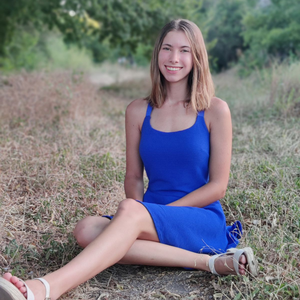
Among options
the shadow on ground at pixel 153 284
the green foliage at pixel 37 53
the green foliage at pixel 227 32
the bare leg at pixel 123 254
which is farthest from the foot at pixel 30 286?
the green foliage at pixel 37 53

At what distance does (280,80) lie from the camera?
6543 millimetres

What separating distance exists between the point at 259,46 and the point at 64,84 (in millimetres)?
7260

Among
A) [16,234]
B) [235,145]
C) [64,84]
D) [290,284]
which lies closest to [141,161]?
[16,234]

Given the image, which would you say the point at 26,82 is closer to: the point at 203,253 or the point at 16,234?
the point at 16,234

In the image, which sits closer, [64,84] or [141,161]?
[141,161]

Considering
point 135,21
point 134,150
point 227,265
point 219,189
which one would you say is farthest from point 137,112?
point 135,21

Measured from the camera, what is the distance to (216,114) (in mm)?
2477

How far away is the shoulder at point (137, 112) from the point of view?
268 centimetres

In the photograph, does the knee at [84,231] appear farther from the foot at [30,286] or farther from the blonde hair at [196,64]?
the blonde hair at [196,64]

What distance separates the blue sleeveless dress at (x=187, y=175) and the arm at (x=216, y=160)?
0.04 metres

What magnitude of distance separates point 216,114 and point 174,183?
1.54ft

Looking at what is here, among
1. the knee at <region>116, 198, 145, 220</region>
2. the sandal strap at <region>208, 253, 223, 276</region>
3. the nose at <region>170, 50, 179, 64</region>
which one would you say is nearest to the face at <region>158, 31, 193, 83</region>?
the nose at <region>170, 50, 179, 64</region>

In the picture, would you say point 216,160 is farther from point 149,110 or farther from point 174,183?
point 149,110

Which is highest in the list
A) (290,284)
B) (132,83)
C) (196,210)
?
(196,210)
